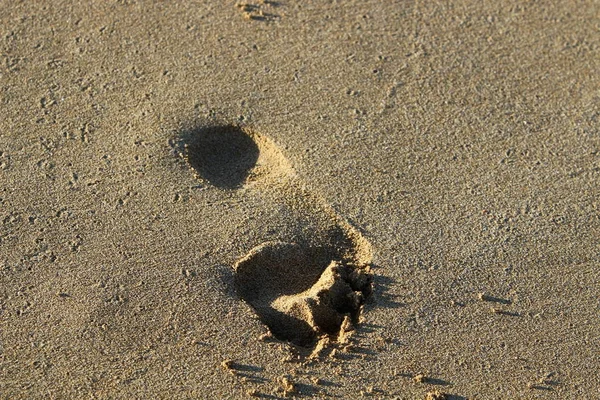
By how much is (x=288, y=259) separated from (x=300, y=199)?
22 cm

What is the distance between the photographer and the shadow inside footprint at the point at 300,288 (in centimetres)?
248

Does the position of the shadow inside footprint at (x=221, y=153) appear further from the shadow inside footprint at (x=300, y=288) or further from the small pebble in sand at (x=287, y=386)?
the small pebble in sand at (x=287, y=386)

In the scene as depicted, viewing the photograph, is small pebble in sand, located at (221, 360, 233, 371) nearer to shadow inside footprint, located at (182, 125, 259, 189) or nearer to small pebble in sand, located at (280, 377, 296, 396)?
small pebble in sand, located at (280, 377, 296, 396)

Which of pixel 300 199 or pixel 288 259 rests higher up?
pixel 300 199

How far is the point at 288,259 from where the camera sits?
2.58 meters

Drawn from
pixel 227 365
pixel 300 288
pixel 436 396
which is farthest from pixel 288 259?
pixel 436 396

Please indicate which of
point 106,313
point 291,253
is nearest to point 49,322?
point 106,313

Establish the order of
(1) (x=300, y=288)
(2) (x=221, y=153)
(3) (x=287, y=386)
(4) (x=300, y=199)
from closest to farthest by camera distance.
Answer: (3) (x=287, y=386) → (1) (x=300, y=288) → (4) (x=300, y=199) → (2) (x=221, y=153)

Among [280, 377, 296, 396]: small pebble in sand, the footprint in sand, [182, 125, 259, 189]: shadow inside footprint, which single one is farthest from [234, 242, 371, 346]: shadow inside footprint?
[182, 125, 259, 189]: shadow inside footprint

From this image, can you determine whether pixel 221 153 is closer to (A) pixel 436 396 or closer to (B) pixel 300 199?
(B) pixel 300 199

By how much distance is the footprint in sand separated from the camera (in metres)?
2.48

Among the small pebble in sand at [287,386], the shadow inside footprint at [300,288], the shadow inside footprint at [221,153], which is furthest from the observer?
the shadow inside footprint at [221,153]

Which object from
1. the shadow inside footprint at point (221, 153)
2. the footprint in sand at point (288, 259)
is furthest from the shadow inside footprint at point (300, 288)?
the shadow inside footprint at point (221, 153)

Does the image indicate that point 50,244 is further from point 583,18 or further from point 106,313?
point 583,18
